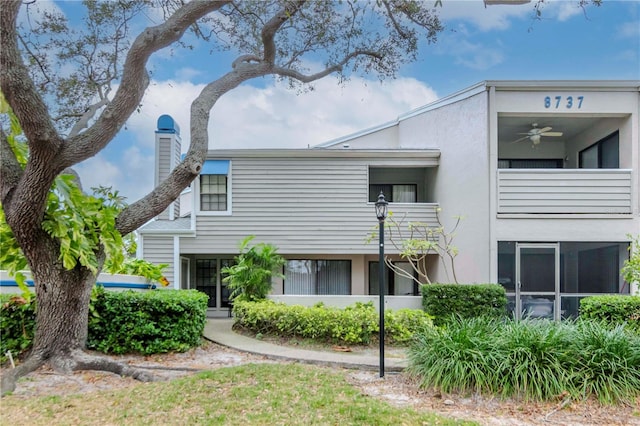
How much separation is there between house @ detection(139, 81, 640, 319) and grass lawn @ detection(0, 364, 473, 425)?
5.20m

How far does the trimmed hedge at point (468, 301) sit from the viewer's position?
966cm

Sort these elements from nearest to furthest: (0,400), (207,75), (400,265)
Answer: (0,400) → (207,75) → (400,265)

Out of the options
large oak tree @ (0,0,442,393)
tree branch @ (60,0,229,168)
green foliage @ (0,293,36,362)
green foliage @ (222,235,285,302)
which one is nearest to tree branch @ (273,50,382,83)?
large oak tree @ (0,0,442,393)

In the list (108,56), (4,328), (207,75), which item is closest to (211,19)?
(207,75)

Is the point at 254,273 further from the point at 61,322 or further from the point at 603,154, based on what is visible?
the point at 603,154

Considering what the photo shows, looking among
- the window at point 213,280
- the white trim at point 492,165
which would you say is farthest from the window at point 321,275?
the white trim at point 492,165

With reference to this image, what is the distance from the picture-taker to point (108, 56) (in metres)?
9.73

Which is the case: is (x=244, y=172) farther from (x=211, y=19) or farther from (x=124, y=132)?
(x=211, y=19)

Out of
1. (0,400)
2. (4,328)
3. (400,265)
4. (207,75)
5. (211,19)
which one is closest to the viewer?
(0,400)

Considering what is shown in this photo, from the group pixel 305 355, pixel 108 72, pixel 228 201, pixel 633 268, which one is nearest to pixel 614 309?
pixel 633 268

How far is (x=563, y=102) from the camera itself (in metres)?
10.8

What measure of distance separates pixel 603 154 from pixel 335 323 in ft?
29.4

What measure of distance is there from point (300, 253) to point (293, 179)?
214 centimetres

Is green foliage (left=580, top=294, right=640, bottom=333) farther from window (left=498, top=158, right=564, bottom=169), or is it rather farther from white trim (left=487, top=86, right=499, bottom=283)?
window (left=498, top=158, right=564, bottom=169)
